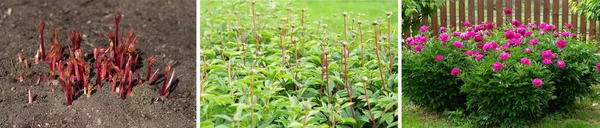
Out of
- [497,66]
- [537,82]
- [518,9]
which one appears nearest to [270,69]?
[497,66]

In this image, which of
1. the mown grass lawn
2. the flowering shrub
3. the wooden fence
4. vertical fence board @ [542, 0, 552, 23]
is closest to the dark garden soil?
the flowering shrub

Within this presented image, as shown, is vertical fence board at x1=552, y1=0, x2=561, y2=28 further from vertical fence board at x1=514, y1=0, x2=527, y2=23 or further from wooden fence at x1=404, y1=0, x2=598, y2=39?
vertical fence board at x1=514, y1=0, x2=527, y2=23

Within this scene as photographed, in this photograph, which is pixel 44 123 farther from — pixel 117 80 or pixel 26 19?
pixel 26 19

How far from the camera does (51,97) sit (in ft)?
10.2

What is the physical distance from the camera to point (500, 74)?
3.91 meters

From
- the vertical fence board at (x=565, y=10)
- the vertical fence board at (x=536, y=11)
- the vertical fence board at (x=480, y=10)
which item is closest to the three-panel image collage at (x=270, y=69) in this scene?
the vertical fence board at (x=480, y=10)

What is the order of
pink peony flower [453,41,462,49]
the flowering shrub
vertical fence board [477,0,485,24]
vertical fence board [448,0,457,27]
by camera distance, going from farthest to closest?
vertical fence board [477,0,485,24], vertical fence board [448,0,457,27], pink peony flower [453,41,462,49], the flowering shrub

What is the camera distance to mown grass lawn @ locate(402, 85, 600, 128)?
14.6ft

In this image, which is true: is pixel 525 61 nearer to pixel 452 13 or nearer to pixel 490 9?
pixel 452 13

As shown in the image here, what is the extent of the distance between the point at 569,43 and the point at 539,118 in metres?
0.53

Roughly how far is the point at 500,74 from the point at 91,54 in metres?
2.18

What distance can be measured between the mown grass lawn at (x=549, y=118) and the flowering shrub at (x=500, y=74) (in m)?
0.07

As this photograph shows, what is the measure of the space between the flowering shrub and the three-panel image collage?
0.04ft

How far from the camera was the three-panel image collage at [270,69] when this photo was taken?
2295 millimetres
